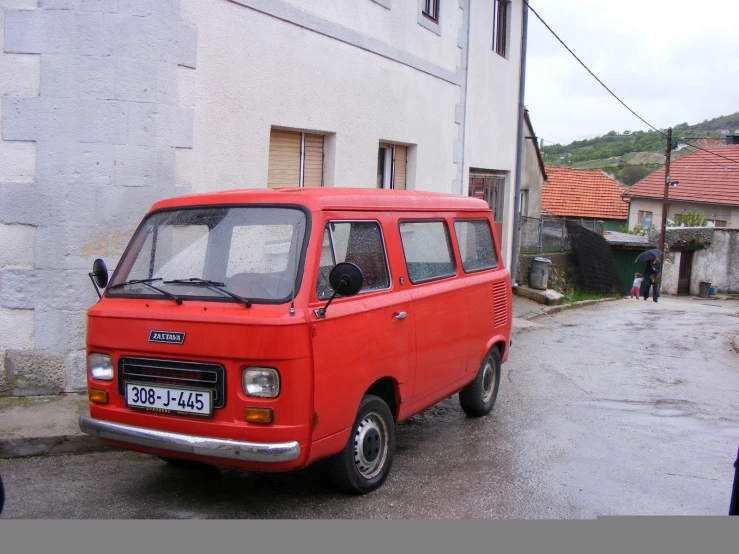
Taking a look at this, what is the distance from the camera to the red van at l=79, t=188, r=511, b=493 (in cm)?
462

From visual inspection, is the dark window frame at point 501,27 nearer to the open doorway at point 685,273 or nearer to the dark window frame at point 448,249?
the dark window frame at point 448,249

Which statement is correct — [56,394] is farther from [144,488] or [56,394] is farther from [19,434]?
[144,488]

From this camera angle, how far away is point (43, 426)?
21.1ft

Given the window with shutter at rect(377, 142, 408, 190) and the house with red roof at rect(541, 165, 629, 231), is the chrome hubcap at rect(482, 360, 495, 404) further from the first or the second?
the house with red roof at rect(541, 165, 629, 231)

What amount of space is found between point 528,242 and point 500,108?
579cm

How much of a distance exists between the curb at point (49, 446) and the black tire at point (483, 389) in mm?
3167

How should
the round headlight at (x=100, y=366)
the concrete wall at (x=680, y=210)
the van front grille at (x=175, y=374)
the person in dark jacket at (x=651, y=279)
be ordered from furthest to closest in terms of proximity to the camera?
the concrete wall at (x=680, y=210), the person in dark jacket at (x=651, y=279), the round headlight at (x=100, y=366), the van front grille at (x=175, y=374)

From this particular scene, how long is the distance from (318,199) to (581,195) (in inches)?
1858

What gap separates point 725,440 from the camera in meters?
7.25

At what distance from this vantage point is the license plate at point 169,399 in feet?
15.5

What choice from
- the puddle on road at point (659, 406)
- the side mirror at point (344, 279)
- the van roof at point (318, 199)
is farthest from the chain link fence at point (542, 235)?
the side mirror at point (344, 279)

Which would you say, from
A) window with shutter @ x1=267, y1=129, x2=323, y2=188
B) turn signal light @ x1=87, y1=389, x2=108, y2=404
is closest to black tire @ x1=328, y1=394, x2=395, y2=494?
A: turn signal light @ x1=87, y1=389, x2=108, y2=404

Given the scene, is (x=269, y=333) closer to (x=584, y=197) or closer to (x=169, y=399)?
(x=169, y=399)

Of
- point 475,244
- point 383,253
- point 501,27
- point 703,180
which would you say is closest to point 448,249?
point 475,244
